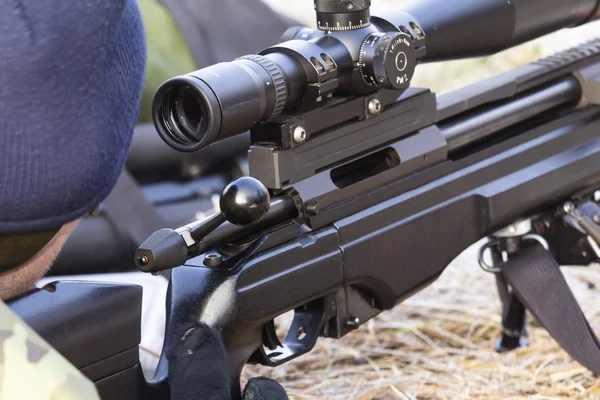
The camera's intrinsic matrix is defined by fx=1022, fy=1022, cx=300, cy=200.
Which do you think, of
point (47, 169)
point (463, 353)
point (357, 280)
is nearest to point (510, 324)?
point (463, 353)

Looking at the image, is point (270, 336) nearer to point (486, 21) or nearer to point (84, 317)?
point (84, 317)

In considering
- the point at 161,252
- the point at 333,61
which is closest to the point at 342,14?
the point at 333,61

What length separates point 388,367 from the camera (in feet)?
9.52

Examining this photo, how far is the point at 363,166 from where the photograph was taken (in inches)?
91.5

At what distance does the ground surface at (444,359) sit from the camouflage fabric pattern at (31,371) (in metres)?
1.54

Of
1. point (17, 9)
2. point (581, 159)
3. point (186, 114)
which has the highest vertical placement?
point (17, 9)

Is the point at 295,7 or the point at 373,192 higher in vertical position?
the point at 373,192

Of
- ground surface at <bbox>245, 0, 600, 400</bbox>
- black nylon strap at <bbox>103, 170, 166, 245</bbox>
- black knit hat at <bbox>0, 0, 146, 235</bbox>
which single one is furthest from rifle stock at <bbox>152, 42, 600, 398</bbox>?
black nylon strap at <bbox>103, 170, 166, 245</bbox>

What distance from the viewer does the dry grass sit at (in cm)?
273

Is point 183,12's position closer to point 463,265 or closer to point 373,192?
point 463,265

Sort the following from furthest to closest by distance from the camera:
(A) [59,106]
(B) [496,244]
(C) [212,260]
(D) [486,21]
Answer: (B) [496,244]
(D) [486,21]
(C) [212,260]
(A) [59,106]

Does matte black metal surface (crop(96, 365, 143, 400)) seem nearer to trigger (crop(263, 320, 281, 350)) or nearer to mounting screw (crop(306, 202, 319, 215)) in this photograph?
trigger (crop(263, 320, 281, 350))

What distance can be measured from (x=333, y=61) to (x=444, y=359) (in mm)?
1183

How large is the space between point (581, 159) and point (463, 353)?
0.67m
